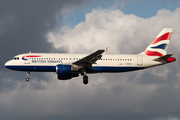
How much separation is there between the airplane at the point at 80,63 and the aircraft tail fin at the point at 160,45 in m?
1.26

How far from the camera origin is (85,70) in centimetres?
5331

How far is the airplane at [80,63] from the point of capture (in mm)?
52000

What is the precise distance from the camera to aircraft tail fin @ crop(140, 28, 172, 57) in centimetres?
5766

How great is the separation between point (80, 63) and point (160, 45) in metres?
16.3

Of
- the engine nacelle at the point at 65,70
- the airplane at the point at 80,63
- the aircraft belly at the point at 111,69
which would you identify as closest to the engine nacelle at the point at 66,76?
the airplane at the point at 80,63

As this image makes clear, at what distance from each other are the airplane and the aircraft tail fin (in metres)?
1.26

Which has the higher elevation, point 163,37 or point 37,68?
point 163,37

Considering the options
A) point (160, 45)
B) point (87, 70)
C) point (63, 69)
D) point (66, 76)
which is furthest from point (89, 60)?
point (160, 45)

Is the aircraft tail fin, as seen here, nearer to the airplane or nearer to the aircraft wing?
the airplane

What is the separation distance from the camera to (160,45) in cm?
5847

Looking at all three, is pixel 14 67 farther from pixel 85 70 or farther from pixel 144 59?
pixel 144 59

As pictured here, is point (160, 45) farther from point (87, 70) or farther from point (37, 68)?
point (37, 68)

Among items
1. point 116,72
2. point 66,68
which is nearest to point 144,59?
point 116,72

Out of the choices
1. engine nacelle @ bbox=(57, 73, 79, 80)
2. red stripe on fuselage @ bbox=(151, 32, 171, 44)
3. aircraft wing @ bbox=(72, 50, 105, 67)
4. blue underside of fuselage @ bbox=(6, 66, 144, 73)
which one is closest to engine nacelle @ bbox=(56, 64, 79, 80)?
aircraft wing @ bbox=(72, 50, 105, 67)
